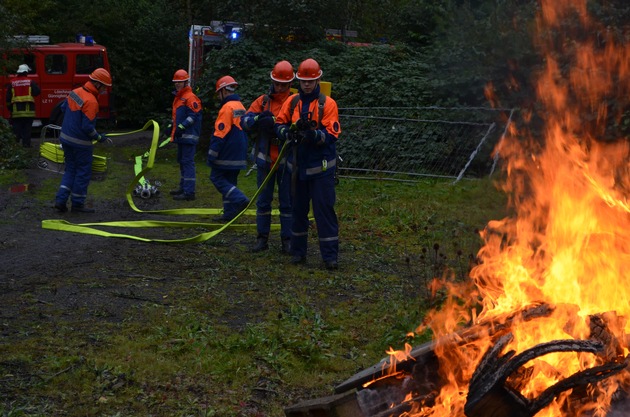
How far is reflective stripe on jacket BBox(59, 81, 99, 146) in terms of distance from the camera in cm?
1261

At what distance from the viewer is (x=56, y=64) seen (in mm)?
25984

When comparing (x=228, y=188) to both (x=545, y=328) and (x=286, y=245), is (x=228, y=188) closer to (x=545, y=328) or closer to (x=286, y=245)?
(x=286, y=245)

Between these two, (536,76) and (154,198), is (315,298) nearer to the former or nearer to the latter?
(154,198)

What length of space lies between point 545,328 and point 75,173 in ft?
30.7

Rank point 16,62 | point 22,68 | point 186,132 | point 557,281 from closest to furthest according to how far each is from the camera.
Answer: point 557,281 → point 186,132 → point 16,62 → point 22,68

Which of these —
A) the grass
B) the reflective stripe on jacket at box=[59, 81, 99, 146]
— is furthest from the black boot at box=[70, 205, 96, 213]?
the grass

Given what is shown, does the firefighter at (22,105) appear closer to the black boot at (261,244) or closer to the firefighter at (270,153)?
the firefighter at (270,153)

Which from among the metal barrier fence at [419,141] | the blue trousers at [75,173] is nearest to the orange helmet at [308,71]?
the blue trousers at [75,173]

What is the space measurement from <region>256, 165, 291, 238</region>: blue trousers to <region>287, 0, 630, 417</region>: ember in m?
3.82

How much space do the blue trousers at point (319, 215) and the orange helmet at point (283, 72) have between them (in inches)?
56.6

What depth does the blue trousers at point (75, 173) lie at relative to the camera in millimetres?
12758

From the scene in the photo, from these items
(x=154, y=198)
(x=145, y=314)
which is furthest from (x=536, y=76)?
(x=145, y=314)

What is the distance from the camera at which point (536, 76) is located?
15.5 metres

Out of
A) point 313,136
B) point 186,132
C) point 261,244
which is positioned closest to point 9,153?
point 186,132
